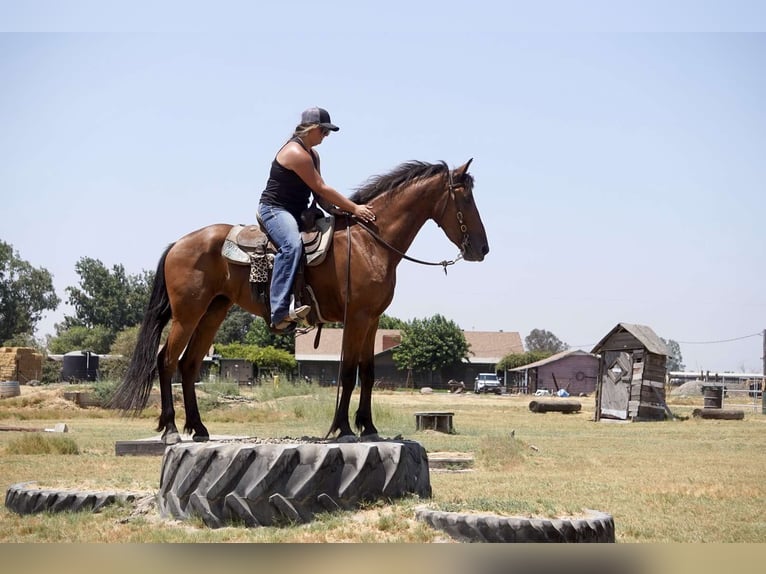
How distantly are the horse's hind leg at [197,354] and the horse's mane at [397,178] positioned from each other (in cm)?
193

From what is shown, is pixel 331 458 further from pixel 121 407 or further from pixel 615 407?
pixel 615 407

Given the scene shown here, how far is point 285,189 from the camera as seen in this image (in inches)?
359

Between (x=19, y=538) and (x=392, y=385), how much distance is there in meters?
70.5

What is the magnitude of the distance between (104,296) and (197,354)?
3699 inches

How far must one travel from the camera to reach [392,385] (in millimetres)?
77875

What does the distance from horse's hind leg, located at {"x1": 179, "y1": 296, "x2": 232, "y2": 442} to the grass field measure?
0.82 metres

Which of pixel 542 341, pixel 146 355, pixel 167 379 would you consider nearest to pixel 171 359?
pixel 167 379

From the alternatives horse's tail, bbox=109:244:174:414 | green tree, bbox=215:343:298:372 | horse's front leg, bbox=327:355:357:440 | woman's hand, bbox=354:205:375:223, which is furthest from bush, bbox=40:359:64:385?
woman's hand, bbox=354:205:375:223

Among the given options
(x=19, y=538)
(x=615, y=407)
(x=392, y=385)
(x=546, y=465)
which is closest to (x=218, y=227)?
(x=19, y=538)

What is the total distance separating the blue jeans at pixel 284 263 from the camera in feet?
28.6

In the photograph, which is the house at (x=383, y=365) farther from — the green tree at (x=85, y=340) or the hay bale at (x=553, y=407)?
the hay bale at (x=553, y=407)

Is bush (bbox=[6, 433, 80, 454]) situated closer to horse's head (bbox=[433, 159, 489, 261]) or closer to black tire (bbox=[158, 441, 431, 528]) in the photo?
black tire (bbox=[158, 441, 431, 528])

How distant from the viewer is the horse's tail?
9.89 m

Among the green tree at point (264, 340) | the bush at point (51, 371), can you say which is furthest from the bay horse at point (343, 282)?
the green tree at point (264, 340)
